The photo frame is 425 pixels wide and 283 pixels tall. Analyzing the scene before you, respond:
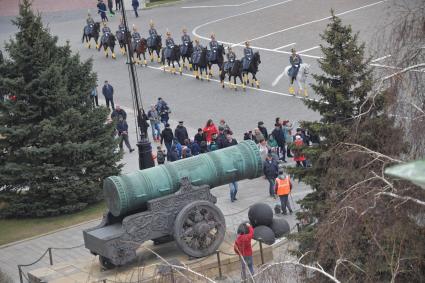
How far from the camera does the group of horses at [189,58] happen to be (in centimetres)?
3612

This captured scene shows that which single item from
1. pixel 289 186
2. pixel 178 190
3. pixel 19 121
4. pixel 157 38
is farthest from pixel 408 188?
pixel 157 38

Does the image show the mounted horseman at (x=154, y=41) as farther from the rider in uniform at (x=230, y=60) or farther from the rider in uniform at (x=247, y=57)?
the rider in uniform at (x=247, y=57)

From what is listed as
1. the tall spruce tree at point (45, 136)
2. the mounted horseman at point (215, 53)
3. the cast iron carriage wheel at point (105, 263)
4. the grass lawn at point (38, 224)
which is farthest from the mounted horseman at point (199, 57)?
the cast iron carriage wheel at point (105, 263)

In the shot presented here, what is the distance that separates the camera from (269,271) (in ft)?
36.0

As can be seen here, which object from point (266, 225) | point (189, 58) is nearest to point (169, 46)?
point (189, 58)

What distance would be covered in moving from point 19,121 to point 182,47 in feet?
51.2

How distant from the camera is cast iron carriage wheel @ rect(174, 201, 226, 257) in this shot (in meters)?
18.8

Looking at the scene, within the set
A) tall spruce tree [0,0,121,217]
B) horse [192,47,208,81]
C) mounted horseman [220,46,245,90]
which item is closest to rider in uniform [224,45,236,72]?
mounted horseman [220,46,245,90]

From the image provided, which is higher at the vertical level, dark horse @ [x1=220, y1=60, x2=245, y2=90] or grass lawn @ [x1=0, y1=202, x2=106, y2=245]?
dark horse @ [x1=220, y1=60, x2=245, y2=90]

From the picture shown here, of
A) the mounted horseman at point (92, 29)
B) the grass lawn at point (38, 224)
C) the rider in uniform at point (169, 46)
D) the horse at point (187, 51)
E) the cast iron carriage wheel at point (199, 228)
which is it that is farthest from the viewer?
the mounted horseman at point (92, 29)

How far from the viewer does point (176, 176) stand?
18859 mm

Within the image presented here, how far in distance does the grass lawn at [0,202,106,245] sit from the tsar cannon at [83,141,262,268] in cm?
501

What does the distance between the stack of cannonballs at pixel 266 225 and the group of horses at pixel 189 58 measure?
15.5 m

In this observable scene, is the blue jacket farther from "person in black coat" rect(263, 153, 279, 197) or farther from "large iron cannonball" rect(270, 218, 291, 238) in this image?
"large iron cannonball" rect(270, 218, 291, 238)
